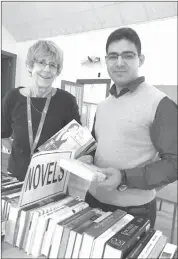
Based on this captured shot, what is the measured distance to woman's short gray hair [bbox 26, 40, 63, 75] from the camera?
0.76 metres

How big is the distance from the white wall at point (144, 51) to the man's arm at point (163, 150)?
0.44 m

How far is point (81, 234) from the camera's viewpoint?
0.50m

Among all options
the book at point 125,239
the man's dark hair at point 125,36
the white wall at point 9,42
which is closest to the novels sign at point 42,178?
the book at point 125,239

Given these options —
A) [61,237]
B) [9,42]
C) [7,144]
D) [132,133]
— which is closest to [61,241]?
[61,237]

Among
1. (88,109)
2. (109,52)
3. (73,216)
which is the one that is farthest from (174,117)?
(88,109)

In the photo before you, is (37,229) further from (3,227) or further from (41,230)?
(3,227)

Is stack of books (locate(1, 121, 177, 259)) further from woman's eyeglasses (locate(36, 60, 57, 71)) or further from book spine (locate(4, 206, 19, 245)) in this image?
woman's eyeglasses (locate(36, 60, 57, 71))

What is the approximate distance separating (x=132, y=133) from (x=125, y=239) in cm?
28

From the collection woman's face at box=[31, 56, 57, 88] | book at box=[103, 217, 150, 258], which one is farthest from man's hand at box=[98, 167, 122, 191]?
woman's face at box=[31, 56, 57, 88]

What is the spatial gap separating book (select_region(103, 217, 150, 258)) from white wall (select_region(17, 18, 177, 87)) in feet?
1.97

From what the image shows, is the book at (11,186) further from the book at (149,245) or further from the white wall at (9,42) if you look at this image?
the white wall at (9,42)

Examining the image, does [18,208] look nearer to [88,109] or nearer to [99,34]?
[88,109]

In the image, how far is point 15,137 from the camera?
0.87m

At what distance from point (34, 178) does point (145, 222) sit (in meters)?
0.31
